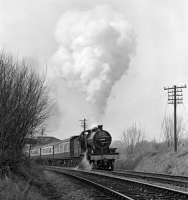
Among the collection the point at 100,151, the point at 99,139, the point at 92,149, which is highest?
the point at 99,139

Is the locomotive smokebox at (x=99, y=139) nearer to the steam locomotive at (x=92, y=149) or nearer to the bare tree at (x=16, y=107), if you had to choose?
the steam locomotive at (x=92, y=149)

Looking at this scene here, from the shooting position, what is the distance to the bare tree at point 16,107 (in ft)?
43.5

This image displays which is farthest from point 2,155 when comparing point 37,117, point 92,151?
point 92,151

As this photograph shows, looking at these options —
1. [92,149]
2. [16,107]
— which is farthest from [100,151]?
[16,107]

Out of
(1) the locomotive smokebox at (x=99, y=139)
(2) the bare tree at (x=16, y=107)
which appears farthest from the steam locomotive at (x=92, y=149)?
(2) the bare tree at (x=16, y=107)

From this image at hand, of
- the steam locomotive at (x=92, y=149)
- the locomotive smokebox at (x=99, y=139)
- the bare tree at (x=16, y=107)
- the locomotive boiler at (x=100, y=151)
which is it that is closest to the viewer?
the bare tree at (x=16, y=107)

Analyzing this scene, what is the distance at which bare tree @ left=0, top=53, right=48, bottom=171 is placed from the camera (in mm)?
13255

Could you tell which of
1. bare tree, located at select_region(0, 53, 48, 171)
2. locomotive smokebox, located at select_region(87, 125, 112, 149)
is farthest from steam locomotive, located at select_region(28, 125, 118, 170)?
bare tree, located at select_region(0, 53, 48, 171)

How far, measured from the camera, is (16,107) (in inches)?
549

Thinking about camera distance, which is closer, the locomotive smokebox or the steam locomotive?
the steam locomotive

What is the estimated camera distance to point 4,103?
43.1ft

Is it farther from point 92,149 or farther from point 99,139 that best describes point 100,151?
point 99,139

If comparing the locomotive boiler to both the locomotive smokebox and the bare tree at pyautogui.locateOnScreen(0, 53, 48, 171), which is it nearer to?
the locomotive smokebox

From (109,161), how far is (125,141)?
3379cm
